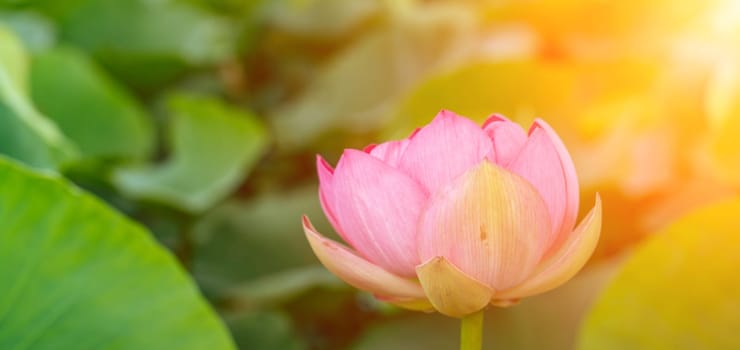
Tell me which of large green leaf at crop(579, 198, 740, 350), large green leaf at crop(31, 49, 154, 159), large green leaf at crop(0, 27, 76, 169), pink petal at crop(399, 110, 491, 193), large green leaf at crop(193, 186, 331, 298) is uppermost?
pink petal at crop(399, 110, 491, 193)

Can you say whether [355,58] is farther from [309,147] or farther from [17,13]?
[17,13]

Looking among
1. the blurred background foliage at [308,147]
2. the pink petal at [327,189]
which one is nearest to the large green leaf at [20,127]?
the blurred background foliage at [308,147]

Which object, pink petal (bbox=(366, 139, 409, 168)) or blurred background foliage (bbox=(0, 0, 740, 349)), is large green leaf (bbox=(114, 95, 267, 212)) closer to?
blurred background foliage (bbox=(0, 0, 740, 349))

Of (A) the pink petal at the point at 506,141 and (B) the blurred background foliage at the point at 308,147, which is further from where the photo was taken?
(B) the blurred background foliage at the point at 308,147

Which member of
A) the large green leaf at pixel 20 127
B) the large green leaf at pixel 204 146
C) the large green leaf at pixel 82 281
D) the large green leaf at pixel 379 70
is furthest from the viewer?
the large green leaf at pixel 379 70

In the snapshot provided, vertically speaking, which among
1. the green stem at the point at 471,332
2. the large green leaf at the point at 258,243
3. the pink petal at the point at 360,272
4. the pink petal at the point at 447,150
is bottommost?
the large green leaf at the point at 258,243

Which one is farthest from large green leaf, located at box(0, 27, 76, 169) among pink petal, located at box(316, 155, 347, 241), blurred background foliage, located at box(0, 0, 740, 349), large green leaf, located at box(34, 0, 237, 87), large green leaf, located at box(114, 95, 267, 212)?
pink petal, located at box(316, 155, 347, 241)

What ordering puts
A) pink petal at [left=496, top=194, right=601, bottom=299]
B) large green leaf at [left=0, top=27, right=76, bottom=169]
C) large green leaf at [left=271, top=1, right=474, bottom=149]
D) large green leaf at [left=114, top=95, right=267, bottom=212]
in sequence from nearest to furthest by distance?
pink petal at [left=496, top=194, right=601, bottom=299] → large green leaf at [left=0, top=27, right=76, bottom=169] → large green leaf at [left=114, top=95, right=267, bottom=212] → large green leaf at [left=271, top=1, right=474, bottom=149]

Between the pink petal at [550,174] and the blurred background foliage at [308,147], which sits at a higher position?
the pink petal at [550,174]

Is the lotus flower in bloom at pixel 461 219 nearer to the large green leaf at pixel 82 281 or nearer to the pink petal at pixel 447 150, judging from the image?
the pink petal at pixel 447 150
